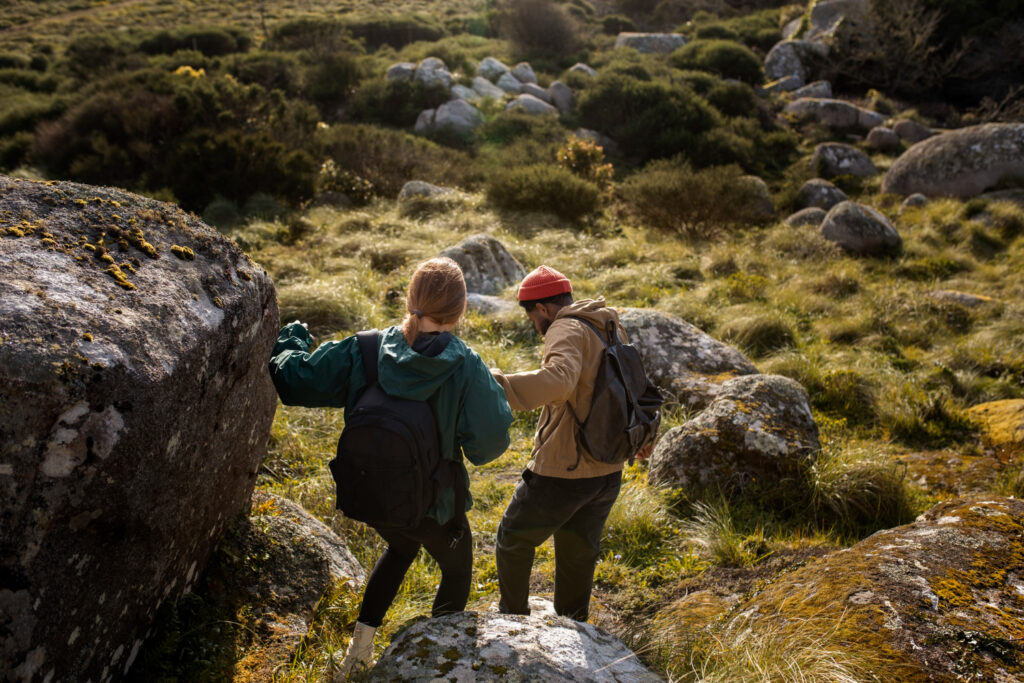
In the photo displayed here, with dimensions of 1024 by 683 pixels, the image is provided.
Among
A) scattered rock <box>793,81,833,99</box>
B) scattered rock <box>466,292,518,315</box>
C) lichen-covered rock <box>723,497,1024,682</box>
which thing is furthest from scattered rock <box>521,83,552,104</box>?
lichen-covered rock <box>723,497,1024,682</box>

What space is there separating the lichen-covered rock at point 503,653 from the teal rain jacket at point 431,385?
1.21ft

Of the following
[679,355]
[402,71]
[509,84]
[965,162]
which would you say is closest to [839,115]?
[965,162]

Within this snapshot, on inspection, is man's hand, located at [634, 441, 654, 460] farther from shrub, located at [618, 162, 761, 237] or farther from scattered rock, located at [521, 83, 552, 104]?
scattered rock, located at [521, 83, 552, 104]

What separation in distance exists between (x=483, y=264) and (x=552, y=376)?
513 cm

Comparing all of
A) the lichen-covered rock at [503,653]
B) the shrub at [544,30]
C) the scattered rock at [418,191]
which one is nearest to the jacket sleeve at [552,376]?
the lichen-covered rock at [503,653]

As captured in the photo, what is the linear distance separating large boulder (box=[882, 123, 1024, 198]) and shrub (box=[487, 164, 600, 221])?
6797mm

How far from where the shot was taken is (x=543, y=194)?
33.5ft

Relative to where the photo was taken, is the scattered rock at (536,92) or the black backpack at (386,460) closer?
the black backpack at (386,460)

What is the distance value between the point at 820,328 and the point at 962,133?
8.41 m

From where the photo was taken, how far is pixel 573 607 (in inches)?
96.7

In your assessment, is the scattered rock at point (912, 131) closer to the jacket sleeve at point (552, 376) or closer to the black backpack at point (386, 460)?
the jacket sleeve at point (552, 376)

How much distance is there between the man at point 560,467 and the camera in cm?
207

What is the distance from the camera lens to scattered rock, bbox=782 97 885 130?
56.7 feet

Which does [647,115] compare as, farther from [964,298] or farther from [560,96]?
[964,298]
